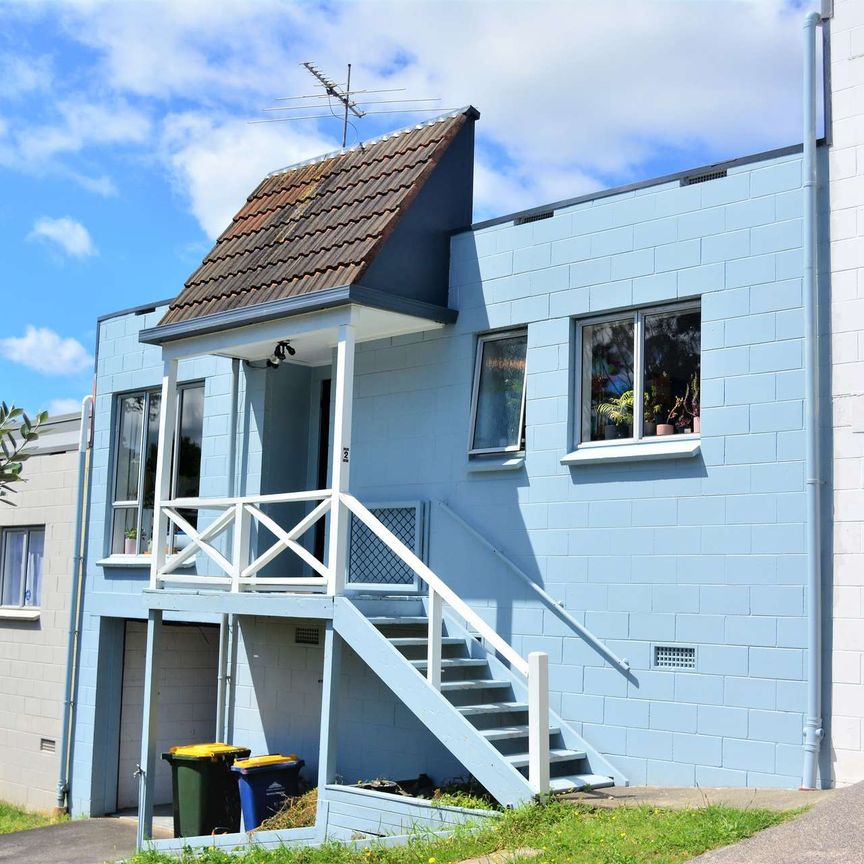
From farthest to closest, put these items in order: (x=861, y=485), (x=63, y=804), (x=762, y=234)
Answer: (x=63, y=804)
(x=762, y=234)
(x=861, y=485)

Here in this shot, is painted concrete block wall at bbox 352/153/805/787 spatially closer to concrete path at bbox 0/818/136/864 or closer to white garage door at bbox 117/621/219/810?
concrete path at bbox 0/818/136/864

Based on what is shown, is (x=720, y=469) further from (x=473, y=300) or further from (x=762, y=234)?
(x=473, y=300)

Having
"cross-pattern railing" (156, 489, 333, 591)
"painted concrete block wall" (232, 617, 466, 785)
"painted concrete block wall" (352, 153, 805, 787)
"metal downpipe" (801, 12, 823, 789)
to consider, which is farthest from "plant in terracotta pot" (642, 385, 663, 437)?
"painted concrete block wall" (232, 617, 466, 785)

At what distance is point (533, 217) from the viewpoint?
441 inches

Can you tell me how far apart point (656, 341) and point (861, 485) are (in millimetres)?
2285

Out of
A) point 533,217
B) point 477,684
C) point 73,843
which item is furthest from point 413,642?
point 73,843

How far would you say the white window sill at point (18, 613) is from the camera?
1675 cm

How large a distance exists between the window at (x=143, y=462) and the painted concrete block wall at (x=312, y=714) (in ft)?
7.01

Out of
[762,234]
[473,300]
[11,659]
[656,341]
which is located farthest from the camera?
[11,659]

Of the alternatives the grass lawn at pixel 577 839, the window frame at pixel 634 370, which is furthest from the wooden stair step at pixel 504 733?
the window frame at pixel 634 370

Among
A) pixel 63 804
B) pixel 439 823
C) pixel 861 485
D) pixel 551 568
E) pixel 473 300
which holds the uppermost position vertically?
pixel 473 300

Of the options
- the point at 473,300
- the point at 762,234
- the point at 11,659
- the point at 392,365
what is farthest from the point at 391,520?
the point at 11,659

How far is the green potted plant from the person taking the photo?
10375 mm

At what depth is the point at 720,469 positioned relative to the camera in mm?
9523
